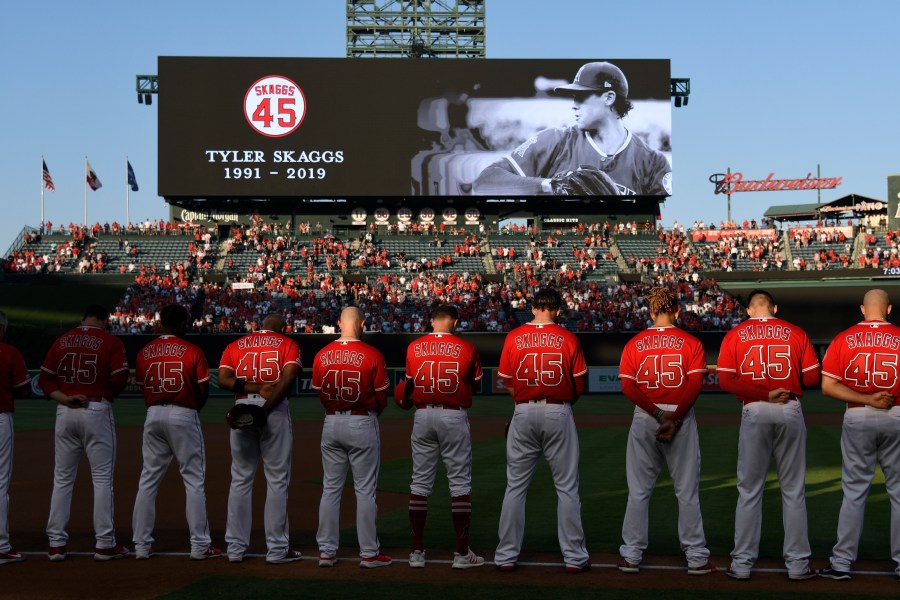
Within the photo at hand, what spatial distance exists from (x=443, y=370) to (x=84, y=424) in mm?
3431

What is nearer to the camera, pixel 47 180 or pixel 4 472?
pixel 4 472

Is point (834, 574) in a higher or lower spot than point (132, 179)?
lower

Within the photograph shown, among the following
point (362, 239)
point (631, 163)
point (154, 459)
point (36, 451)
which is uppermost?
point (631, 163)

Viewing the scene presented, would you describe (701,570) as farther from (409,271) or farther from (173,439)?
(409,271)

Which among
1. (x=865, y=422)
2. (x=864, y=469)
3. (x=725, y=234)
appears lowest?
(x=864, y=469)

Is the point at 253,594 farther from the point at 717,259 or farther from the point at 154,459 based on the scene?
the point at 717,259

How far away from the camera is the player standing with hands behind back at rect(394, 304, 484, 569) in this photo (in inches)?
332

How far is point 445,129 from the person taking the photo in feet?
165

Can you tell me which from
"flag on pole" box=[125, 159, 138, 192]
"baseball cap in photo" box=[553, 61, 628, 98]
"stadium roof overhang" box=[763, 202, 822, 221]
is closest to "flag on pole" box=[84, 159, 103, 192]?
"flag on pole" box=[125, 159, 138, 192]

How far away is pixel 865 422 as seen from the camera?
25.7 feet

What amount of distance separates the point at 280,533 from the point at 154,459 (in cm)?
138

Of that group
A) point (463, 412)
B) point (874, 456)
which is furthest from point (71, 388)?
point (874, 456)

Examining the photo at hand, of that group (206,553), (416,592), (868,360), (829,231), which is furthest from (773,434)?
(829,231)

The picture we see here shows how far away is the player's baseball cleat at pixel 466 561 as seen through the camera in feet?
26.9
